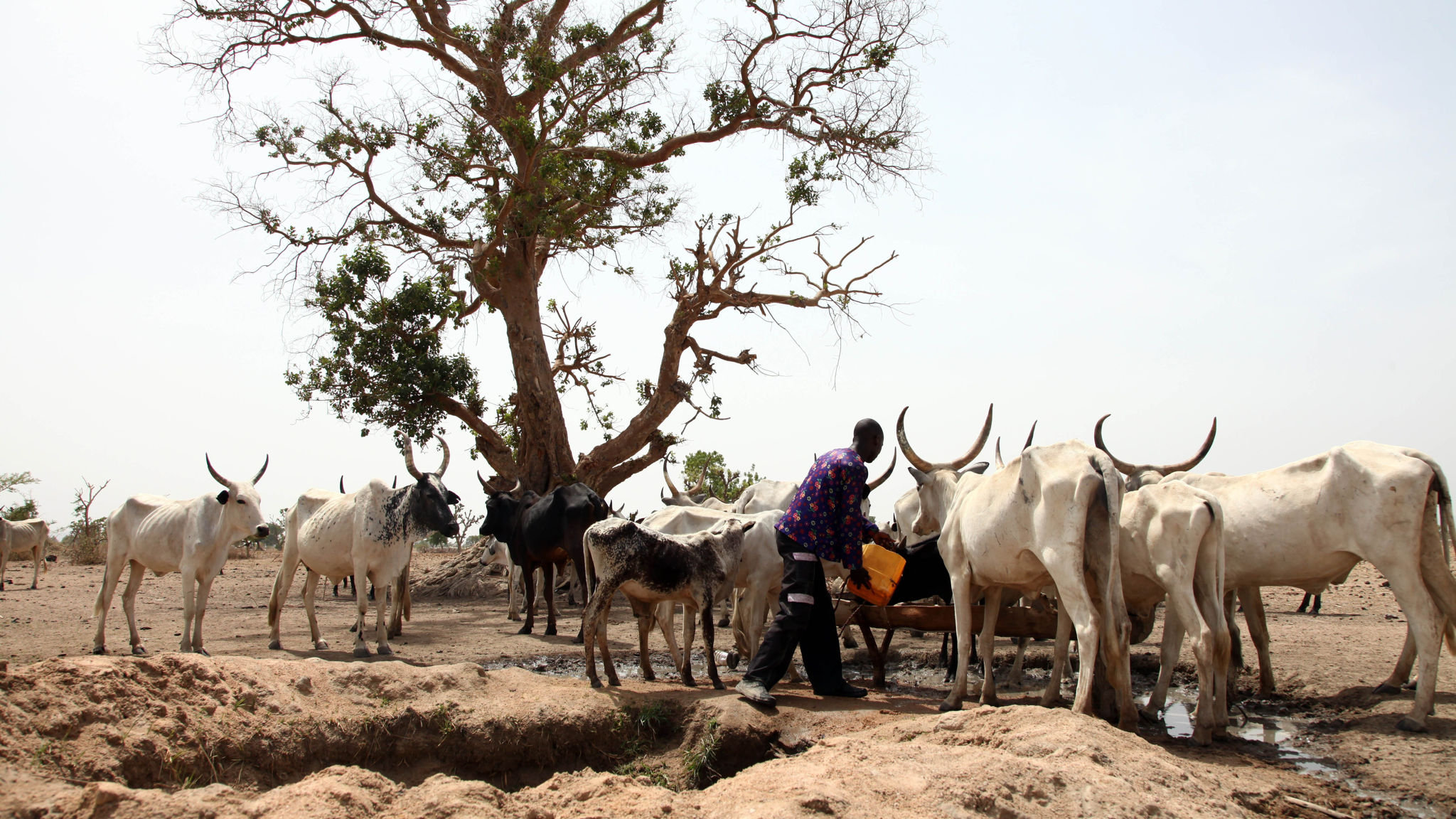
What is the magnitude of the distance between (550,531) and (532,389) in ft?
18.2

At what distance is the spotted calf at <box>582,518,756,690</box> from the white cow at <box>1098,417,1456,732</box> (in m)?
3.97

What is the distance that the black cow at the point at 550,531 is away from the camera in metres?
11.1

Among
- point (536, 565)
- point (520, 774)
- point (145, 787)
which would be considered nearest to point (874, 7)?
point (536, 565)

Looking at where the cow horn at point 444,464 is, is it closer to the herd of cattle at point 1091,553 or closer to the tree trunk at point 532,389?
the herd of cattle at point 1091,553

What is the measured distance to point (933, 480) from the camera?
8453 millimetres

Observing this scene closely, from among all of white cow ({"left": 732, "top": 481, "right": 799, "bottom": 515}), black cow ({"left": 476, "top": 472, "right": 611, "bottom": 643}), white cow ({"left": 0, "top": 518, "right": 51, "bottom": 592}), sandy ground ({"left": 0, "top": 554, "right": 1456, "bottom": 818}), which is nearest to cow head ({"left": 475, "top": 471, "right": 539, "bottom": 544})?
black cow ({"left": 476, "top": 472, "right": 611, "bottom": 643})

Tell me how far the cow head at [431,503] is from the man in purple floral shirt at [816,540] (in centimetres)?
→ 427

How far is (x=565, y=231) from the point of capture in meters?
15.6

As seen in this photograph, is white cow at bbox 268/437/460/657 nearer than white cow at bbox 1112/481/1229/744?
No

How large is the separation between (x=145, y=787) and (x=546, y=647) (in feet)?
18.8

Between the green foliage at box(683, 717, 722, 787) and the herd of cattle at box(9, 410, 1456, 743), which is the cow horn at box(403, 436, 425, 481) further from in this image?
the green foliage at box(683, 717, 722, 787)

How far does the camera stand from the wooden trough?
24.8 ft

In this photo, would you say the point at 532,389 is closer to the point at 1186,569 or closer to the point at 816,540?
the point at 816,540

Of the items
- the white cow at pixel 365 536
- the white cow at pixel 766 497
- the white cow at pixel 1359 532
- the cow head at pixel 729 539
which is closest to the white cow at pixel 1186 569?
the white cow at pixel 1359 532
